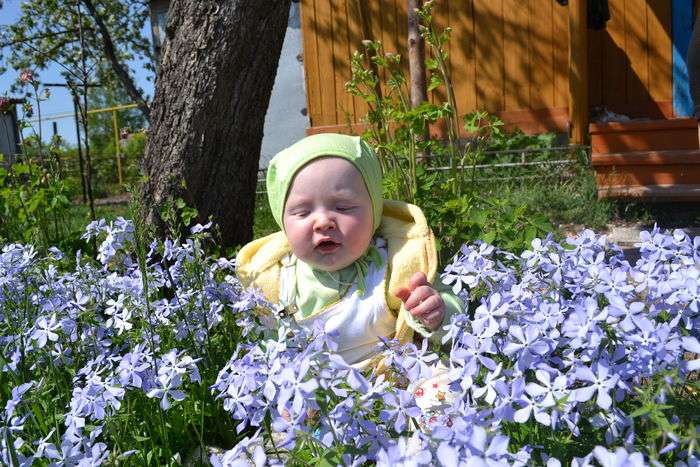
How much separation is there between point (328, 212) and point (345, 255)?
0.14m

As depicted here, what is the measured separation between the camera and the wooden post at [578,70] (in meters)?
6.45

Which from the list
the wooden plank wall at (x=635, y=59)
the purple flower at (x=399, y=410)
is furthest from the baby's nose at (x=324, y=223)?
the wooden plank wall at (x=635, y=59)

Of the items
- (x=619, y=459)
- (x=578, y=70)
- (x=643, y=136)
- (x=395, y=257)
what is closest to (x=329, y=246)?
(x=395, y=257)

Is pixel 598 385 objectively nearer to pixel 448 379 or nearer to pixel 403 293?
pixel 448 379

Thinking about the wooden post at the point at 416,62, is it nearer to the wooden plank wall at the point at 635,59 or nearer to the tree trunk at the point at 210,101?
the tree trunk at the point at 210,101

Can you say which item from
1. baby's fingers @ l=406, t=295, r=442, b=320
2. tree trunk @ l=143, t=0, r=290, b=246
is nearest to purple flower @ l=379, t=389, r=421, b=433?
baby's fingers @ l=406, t=295, r=442, b=320

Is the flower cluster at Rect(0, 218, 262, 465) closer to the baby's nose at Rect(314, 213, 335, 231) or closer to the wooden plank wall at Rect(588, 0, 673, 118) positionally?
the baby's nose at Rect(314, 213, 335, 231)

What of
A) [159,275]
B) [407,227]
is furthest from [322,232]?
[159,275]

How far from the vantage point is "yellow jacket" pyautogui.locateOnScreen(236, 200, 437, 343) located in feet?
6.82

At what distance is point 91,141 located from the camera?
765 inches

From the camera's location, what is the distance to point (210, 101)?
3.24 m

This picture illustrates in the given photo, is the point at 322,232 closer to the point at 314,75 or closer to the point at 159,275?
the point at 159,275

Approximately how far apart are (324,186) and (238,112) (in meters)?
1.41

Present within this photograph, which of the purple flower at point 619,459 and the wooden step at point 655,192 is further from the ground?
the purple flower at point 619,459
